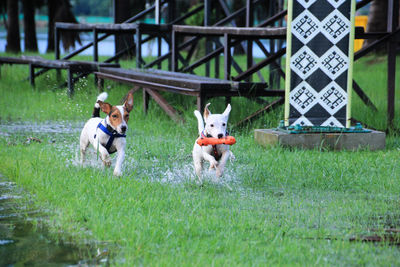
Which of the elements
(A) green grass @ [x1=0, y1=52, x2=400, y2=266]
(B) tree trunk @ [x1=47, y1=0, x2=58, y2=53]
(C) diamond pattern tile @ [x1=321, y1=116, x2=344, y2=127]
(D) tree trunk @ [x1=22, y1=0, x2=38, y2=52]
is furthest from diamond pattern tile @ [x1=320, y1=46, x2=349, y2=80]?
(D) tree trunk @ [x1=22, y1=0, x2=38, y2=52]

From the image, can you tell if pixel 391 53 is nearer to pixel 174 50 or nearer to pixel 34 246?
pixel 174 50

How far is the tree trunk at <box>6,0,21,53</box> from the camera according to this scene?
103ft

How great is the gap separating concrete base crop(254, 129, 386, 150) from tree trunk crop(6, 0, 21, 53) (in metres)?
25.7

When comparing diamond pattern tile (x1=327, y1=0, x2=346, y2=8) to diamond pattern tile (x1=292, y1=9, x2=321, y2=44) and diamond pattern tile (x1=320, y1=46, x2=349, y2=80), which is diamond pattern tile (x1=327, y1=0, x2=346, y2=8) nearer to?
diamond pattern tile (x1=292, y1=9, x2=321, y2=44)

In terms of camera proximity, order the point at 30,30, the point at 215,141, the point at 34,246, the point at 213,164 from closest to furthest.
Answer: the point at 34,246 < the point at 215,141 < the point at 213,164 < the point at 30,30

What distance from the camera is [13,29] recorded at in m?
32.1

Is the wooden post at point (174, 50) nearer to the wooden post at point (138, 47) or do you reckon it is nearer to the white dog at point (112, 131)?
the wooden post at point (138, 47)

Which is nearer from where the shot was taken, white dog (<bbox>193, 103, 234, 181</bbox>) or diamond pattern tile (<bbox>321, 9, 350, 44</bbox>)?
white dog (<bbox>193, 103, 234, 181</bbox>)

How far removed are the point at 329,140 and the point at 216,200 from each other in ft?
11.2

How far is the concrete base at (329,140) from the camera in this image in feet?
28.2

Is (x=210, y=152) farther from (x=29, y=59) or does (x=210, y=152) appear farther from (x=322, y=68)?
(x=29, y=59)

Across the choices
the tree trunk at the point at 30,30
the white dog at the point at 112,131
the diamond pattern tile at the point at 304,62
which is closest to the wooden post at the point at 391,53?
the diamond pattern tile at the point at 304,62

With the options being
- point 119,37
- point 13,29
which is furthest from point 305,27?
point 13,29

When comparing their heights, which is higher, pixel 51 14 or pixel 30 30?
pixel 51 14
